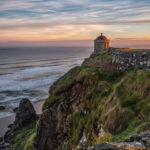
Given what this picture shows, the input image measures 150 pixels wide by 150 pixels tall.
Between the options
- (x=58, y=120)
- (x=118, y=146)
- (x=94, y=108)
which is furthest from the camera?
(x=58, y=120)

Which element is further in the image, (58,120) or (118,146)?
(58,120)

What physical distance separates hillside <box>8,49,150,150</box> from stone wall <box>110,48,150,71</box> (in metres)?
0.51

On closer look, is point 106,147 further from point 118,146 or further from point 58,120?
point 58,120

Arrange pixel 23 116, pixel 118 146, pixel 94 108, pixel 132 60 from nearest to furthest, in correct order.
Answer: pixel 118 146 → pixel 94 108 → pixel 132 60 → pixel 23 116

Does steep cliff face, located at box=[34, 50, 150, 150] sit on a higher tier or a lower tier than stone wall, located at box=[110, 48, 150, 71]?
lower

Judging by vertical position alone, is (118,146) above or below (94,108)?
above

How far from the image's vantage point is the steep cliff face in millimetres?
10086

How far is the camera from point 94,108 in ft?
44.2

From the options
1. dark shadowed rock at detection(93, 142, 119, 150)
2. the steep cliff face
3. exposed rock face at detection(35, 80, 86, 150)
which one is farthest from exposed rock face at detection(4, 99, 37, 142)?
dark shadowed rock at detection(93, 142, 119, 150)

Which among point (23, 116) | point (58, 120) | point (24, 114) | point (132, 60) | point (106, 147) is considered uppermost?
point (132, 60)

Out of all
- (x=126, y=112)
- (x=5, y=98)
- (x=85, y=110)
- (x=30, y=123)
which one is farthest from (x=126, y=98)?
(x=5, y=98)

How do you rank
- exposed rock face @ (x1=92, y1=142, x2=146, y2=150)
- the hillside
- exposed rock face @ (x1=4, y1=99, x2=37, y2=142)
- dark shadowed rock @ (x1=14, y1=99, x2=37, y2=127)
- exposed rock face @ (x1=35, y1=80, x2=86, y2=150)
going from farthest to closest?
dark shadowed rock @ (x1=14, y1=99, x2=37, y2=127)
exposed rock face @ (x1=4, y1=99, x2=37, y2=142)
exposed rock face @ (x1=35, y1=80, x2=86, y2=150)
the hillside
exposed rock face @ (x1=92, y1=142, x2=146, y2=150)

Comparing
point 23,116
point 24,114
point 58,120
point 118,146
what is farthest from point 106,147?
point 24,114

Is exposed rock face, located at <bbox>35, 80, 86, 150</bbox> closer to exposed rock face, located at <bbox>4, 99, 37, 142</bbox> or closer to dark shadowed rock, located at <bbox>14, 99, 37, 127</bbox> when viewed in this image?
exposed rock face, located at <bbox>4, 99, 37, 142</bbox>
